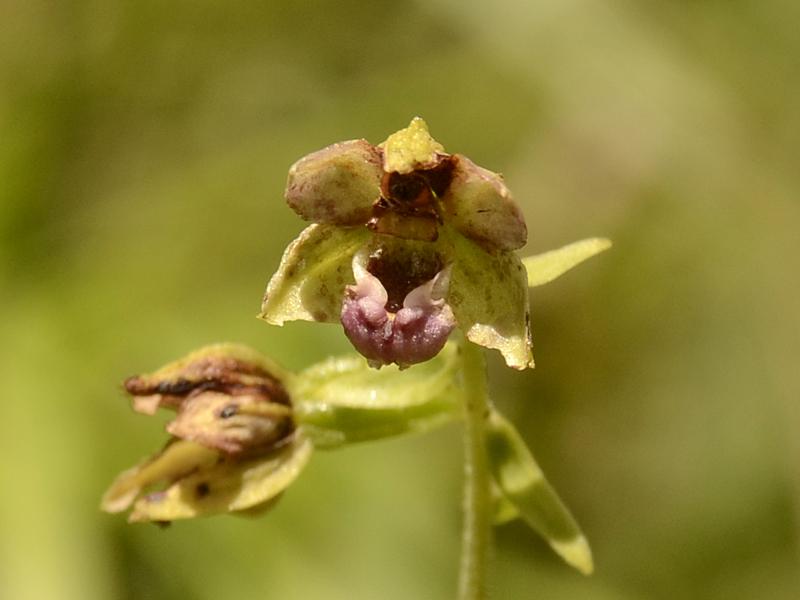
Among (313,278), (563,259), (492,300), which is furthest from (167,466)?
(563,259)

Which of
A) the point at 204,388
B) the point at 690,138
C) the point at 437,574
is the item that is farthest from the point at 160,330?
the point at 690,138

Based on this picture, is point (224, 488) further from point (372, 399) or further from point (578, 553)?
point (578, 553)

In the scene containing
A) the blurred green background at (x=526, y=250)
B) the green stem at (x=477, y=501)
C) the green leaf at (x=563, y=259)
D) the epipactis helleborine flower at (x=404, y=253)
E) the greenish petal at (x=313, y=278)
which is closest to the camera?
the epipactis helleborine flower at (x=404, y=253)

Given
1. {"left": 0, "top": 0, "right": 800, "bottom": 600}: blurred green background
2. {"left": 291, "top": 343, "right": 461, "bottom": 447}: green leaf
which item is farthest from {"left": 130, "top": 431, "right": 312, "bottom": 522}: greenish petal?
{"left": 0, "top": 0, "right": 800, "bottom": 600}: blurred green background

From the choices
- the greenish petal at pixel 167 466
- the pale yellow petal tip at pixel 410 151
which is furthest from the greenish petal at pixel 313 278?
the greenish petal at pixel 167 466

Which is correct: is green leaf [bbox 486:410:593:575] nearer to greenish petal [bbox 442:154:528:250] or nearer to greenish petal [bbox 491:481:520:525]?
greenish petal [bbox 491:481:520:525]

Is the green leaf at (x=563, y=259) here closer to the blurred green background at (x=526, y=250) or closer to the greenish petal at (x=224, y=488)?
the greenish petal at (x=224, y=488)

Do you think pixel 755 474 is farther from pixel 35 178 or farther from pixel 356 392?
pixel 35 178
